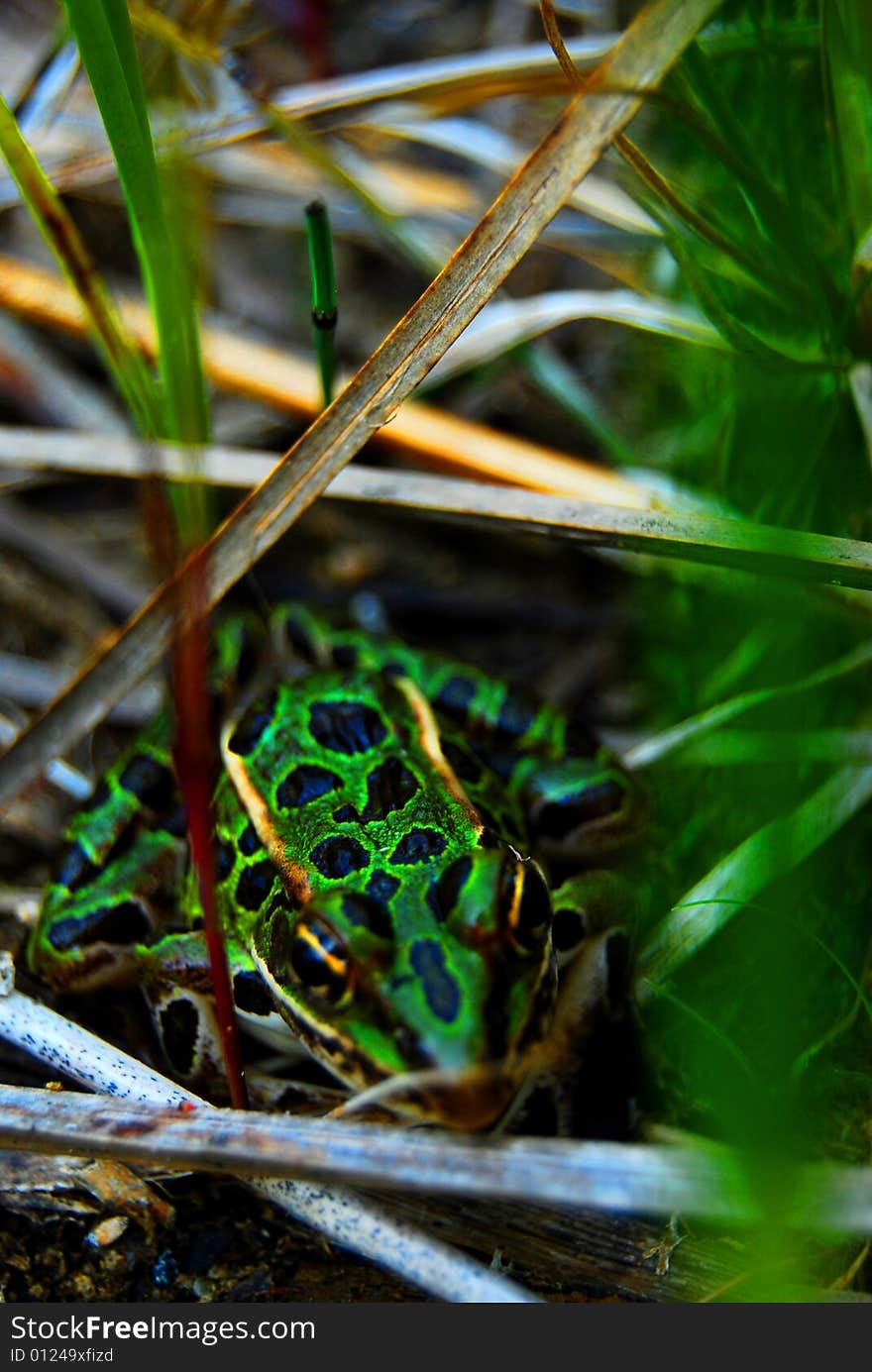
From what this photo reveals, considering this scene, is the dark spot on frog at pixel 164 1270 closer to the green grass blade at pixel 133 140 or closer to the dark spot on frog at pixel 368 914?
the dark spot on frog at pixel 368 914

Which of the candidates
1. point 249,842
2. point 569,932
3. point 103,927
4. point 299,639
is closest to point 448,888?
point 569,932

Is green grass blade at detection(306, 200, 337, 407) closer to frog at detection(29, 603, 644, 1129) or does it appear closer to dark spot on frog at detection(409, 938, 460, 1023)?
frog at detection(29, 603, 644, 1129)

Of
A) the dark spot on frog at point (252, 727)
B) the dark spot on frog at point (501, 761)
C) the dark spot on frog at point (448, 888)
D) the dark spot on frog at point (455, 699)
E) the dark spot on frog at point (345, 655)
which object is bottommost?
the dark spot on frog at point (448, 888)

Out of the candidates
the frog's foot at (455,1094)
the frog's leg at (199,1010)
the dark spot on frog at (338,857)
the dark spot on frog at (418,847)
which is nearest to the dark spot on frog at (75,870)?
the frog's leg at (199,1010)

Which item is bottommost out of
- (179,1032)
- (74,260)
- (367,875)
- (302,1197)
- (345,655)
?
(302,1197)

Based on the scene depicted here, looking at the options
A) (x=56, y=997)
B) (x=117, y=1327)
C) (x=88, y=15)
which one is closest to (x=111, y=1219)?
(x=117, y=1327)

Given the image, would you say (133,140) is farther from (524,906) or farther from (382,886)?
(524,906)

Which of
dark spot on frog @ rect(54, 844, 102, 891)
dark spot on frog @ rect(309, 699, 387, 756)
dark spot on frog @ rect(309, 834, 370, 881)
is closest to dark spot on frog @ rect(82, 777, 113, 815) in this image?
dark spot on frog @ rect(54, 844, 102, 891)
